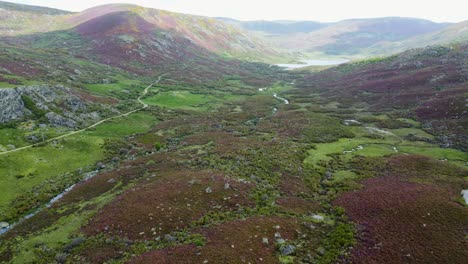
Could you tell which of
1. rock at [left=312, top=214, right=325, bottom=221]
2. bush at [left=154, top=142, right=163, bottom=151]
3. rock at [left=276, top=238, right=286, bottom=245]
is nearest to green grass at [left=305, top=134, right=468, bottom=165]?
rock at [left=312, top=214, right=325, bottom=221]

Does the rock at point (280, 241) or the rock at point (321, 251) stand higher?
the rock at point (321, 251)

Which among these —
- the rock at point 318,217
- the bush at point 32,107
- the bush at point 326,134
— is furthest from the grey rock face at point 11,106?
the rock at point 318,217

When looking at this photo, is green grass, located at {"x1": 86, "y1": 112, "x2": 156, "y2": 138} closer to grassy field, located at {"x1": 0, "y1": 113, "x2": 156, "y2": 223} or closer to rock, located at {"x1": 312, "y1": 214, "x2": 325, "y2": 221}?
grassy field, located at {"x1": 0, "y1": 113, "x2": 156, "y2": 223}

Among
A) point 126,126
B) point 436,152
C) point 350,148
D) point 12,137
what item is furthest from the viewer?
point 126,126

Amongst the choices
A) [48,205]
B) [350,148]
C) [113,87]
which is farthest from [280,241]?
[113,87]

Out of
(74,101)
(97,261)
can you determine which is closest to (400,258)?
(97,261)

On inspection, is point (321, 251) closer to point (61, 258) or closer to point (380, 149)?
point (61, 258)

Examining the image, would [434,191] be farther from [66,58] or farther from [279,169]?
[66,58]

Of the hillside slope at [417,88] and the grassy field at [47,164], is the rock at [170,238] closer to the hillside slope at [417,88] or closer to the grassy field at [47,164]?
the grassy field at [47,164]
